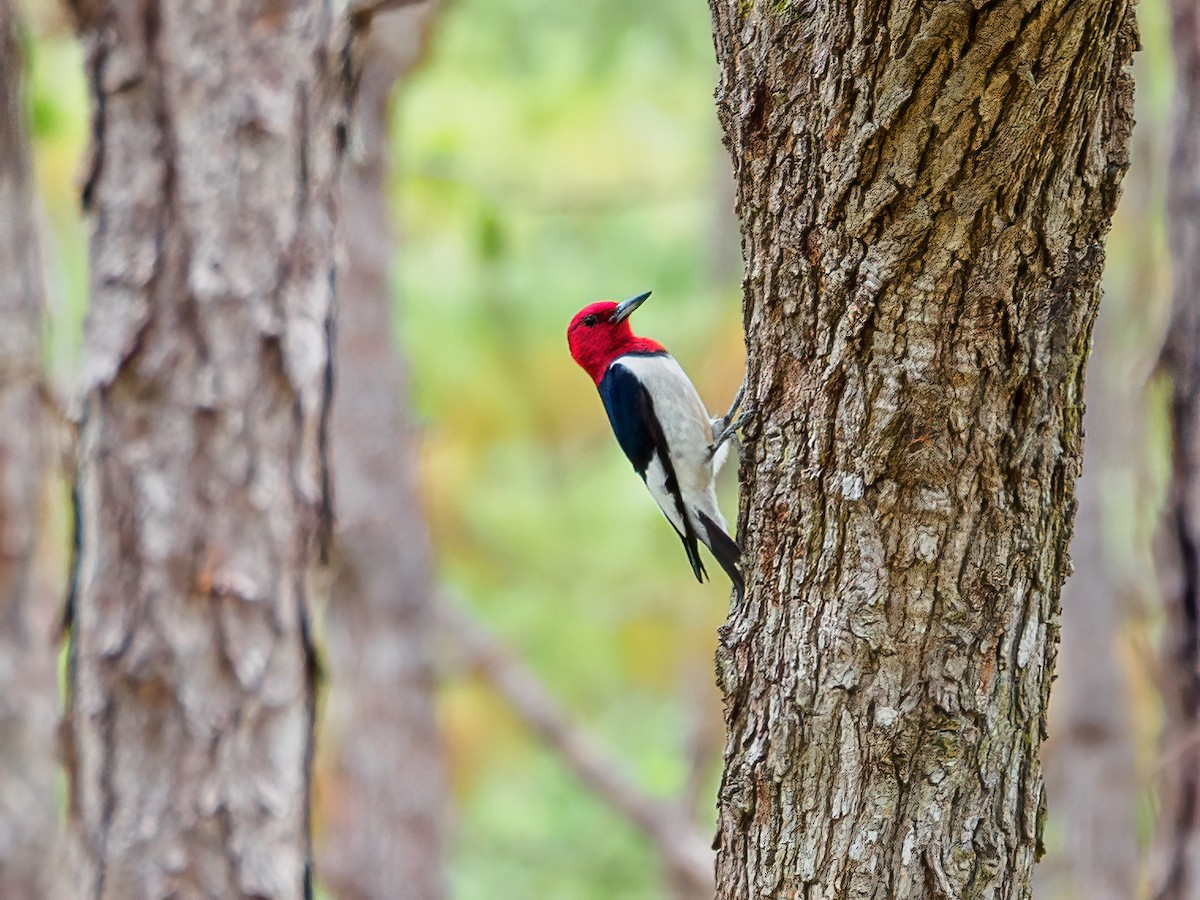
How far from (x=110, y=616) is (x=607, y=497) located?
5072 millimetres

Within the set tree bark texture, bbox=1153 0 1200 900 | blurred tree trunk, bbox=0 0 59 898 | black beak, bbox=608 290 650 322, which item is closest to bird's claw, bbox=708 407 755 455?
black beak, bbox=608 290 650 322

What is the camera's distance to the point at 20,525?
4238 mm

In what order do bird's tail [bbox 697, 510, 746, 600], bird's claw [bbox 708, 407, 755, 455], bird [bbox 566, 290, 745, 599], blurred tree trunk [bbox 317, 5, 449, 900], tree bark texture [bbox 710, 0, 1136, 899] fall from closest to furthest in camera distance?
tree bark texture [bbox 710, 0, 1136, 899] → bird's claw [bbox 708, 407, 755, 455] → bird's tail [bbox 697, 510, 746, 600] → bird [bbox 566, 290, 745, 599] → blurred tree trunk [bbox 317, 5, 449, 900]

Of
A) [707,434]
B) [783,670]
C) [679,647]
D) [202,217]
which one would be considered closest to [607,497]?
[679,647]

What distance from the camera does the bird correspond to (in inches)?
159

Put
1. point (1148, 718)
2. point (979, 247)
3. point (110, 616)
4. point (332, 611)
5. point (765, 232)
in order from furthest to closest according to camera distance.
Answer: point (1148, 718), point (332, 611), point (110, 616), point (765, 232), point (979, 247)

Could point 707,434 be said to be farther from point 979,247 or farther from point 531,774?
point 531,774

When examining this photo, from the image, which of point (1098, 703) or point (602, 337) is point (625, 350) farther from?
point (1098, 703)

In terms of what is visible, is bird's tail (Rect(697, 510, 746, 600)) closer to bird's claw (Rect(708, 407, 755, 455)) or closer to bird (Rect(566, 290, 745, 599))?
bird (Rect(566, 290, 745, 599))

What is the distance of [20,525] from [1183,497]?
139 inches

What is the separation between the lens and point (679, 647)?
8617mm

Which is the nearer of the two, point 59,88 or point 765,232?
point 765,232

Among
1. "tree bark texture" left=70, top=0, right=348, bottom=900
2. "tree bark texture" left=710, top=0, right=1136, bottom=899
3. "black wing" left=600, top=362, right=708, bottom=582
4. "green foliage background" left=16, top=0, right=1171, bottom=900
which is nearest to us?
"tree bark texture" left=710, top=0, right=1136, bottom=899

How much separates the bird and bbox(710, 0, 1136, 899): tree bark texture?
1743 mm
